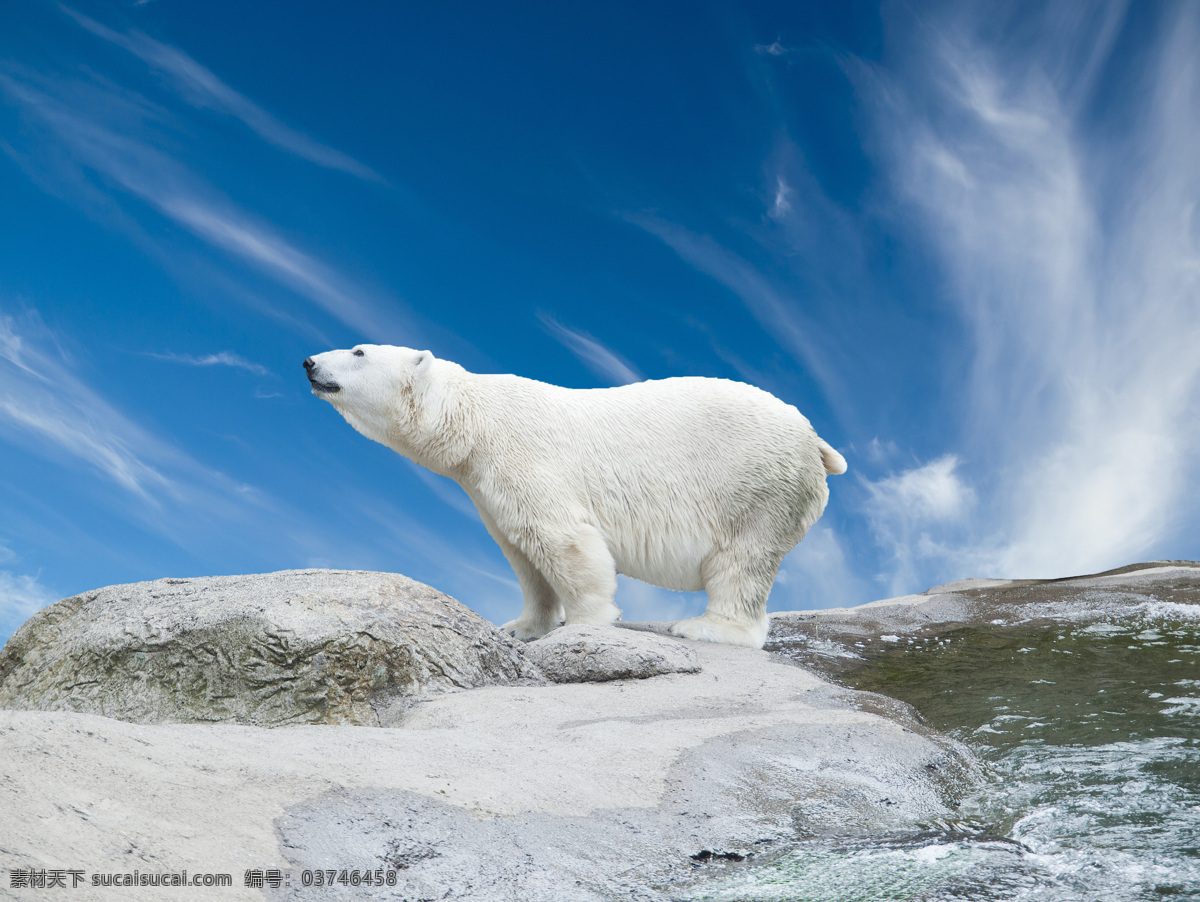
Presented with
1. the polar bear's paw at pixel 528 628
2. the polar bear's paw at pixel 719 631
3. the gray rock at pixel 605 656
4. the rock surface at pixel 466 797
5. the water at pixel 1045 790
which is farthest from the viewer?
the polar bear's paw at pixel 528 628

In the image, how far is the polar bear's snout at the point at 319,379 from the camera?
6492 millimetres

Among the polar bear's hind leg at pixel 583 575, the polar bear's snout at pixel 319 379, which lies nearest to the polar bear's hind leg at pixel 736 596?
the polar bear's hind leg at pixel 583 575

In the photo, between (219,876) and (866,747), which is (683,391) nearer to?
(866,747)

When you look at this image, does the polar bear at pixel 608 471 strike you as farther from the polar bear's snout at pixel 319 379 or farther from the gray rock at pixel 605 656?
the gray rock at pixel 605 656

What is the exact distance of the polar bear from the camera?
6.55 metres

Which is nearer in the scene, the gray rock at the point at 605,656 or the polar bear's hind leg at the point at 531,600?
the gray rock at the point at 605,656

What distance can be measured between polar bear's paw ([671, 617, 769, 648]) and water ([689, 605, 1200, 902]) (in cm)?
59

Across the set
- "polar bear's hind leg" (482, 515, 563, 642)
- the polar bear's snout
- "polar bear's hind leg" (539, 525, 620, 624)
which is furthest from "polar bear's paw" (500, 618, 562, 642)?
the polar bear's snout

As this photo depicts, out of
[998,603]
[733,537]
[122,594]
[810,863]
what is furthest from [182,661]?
[998,603]

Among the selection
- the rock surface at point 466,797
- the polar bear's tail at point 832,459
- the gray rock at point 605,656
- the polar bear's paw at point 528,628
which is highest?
the polar bear's tail at point 832,459

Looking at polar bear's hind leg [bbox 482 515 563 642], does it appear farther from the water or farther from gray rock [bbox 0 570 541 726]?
the water

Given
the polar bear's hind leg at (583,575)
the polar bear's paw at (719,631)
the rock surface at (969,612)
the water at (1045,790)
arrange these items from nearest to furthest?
the water at (1045,790) < the polar bear's hind leg at (583,575) < the polar bear's paw at (719,631) < the rock surface at (969,612)

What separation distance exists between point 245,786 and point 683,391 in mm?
5237

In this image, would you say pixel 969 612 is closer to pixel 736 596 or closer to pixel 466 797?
pixel 736 596
